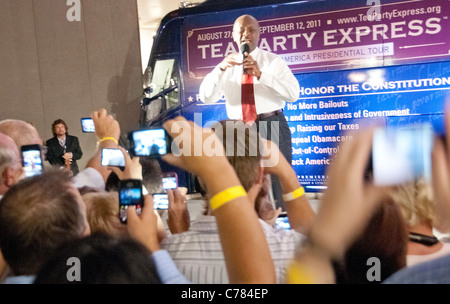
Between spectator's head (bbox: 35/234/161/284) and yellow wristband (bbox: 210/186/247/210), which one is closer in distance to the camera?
spectator's head (bbox: 35/234/161/284)

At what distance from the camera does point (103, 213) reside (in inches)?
52.9

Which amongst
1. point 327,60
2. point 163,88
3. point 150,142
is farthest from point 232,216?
point 163,88

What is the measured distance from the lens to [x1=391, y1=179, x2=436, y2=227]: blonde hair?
44.5 inches

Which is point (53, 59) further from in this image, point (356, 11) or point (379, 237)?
point (379, 237)

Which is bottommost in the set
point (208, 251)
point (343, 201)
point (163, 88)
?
point (208, 251)

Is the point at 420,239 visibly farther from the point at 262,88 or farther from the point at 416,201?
the point at 262,88

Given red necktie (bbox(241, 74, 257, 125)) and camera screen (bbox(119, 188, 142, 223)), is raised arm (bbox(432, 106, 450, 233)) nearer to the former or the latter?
camera screen (bbox(119, 188, 142, 223))

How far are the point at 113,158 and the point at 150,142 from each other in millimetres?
530

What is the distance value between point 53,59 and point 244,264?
4771mm

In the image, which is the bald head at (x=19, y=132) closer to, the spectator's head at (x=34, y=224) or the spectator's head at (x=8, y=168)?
the spectator's head at (x=8, y=168)

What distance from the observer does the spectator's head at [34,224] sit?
43.4 inches

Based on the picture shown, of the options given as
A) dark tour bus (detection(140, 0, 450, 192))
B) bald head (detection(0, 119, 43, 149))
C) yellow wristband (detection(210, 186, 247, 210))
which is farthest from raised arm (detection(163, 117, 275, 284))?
dark tour bus (detection(140, 0, 450, 192))

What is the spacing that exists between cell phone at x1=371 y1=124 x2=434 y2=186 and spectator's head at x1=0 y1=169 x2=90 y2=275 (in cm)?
70
